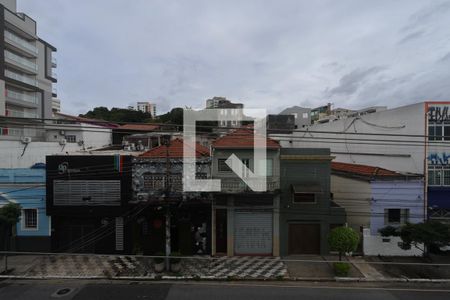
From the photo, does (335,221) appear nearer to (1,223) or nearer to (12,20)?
(1,223)

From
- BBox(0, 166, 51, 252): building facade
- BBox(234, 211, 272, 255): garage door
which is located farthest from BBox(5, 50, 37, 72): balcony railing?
BBox(234, 211, 272, 255): garage door

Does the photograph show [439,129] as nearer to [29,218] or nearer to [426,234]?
[426,234]

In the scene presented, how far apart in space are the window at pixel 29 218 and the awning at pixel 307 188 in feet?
49.1

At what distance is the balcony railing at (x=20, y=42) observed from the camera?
4019 centimetres

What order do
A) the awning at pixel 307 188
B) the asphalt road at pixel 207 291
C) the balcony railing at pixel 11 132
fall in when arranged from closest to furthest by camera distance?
the asphalt road at pixel 207 291 → the awning at pixel 307 188 → the balcony railing at pixel 11 132

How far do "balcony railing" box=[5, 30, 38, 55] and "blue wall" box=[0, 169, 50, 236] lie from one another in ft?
103

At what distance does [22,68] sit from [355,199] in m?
45.4

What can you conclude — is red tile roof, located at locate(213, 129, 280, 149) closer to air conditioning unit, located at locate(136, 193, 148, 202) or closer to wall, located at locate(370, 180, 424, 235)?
air conditioning unit, located at locate(136, 193, 148, 202)

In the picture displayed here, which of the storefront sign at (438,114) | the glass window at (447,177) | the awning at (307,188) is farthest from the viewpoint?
the glass window at (447,177)

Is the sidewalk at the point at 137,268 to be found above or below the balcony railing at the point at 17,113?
below

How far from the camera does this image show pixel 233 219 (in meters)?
17.7

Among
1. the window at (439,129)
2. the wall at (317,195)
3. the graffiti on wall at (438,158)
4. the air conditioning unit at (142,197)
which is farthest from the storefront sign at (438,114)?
the air conditioning unit at (142,197)

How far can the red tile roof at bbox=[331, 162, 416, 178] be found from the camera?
17.9m

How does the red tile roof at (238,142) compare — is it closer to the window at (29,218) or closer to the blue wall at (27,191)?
the blue wall at (27,191)
